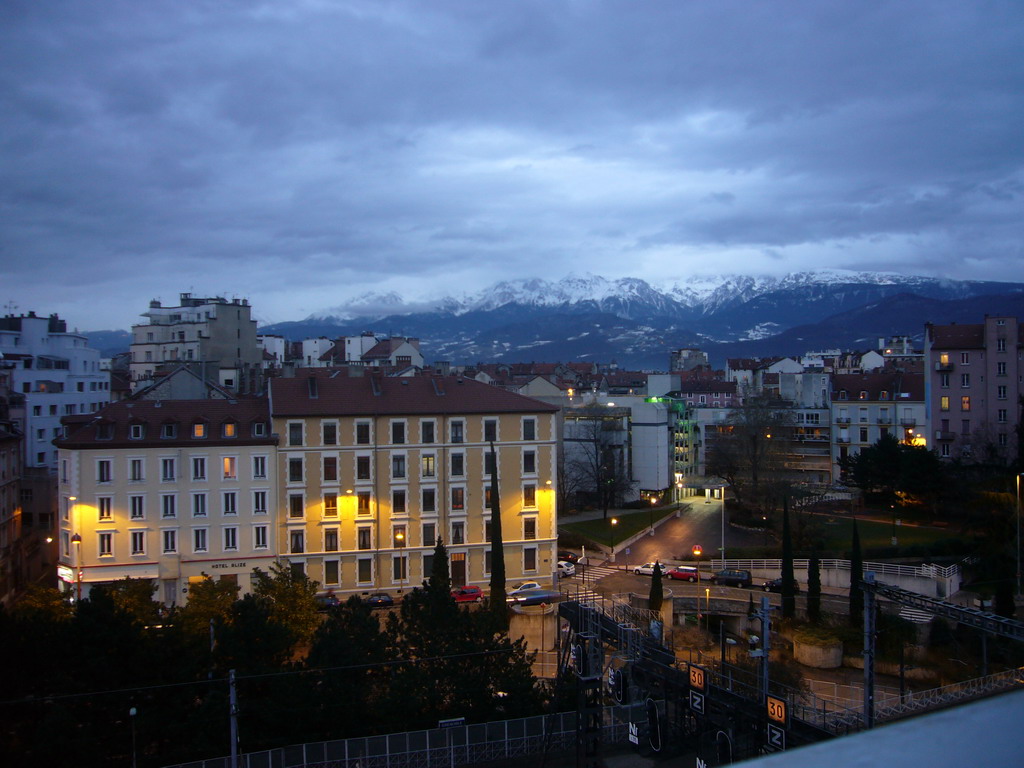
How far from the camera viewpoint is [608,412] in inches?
2271

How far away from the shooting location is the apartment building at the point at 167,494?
1200 inches

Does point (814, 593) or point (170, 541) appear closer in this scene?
point (814, 593)

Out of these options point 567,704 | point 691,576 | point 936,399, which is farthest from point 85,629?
point 936,399

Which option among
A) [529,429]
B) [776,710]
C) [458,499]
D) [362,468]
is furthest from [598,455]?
[776,710]

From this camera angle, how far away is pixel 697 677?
1786 centimetres

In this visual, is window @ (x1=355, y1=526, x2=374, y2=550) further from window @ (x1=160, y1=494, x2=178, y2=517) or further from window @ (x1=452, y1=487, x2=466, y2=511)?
window @ (x1=160, y1=494, x2=178, y2=517)

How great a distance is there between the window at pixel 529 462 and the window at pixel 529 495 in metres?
0.56

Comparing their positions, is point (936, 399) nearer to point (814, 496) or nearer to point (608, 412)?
point (814, 496)

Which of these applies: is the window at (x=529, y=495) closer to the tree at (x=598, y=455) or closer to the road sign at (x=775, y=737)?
the tree at (x=598, y=455)

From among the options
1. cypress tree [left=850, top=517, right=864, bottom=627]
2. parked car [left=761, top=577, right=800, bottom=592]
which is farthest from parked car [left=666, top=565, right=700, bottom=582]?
cypress tree [left=850, top=517, right=864, bottom=627]

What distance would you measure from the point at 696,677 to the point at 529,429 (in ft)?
61.8

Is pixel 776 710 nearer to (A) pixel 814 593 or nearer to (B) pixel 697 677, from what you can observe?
(B) pixel 697 677

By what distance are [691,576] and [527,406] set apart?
10426mm

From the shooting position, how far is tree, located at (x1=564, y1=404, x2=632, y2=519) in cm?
5206
